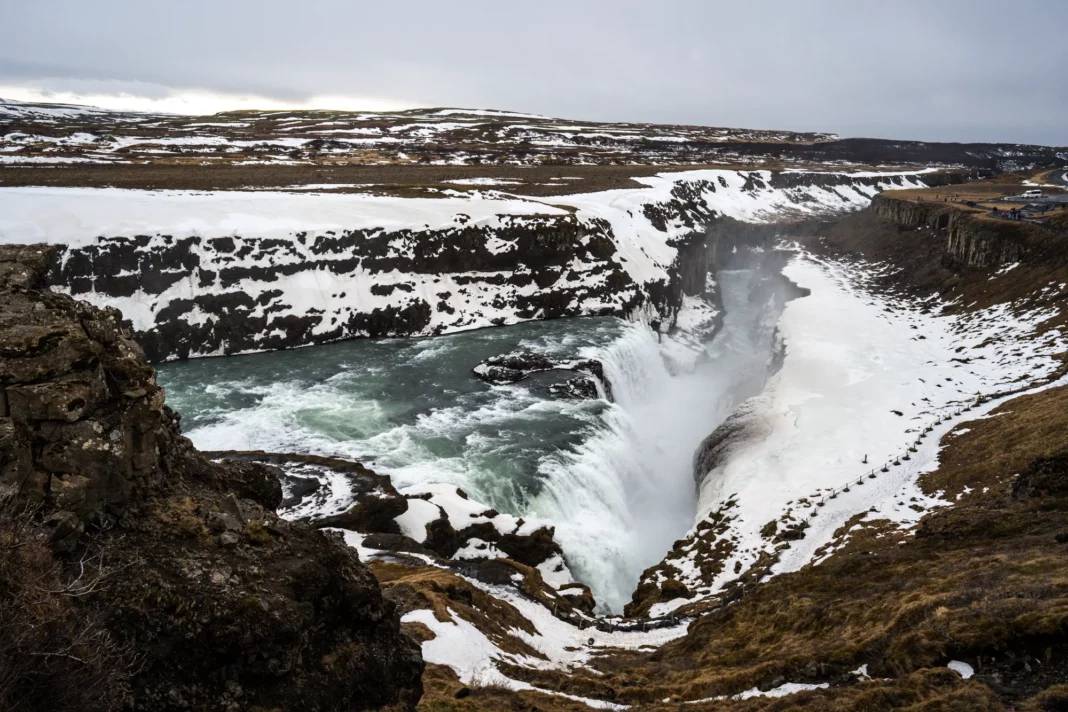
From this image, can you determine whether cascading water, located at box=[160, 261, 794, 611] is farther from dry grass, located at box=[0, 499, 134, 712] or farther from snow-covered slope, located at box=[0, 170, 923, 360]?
dry grass, located at box=[0, 499, 134, 712]

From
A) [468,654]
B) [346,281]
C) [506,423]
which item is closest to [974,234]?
[506,423]

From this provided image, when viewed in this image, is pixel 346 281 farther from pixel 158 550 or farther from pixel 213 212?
pixel 158 550

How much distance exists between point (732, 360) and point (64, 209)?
46.7 m

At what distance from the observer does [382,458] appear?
81.3ft

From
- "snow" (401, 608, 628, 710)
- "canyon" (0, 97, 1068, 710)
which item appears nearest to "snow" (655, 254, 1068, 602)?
"canyon" (0, 97, 1068, 710)

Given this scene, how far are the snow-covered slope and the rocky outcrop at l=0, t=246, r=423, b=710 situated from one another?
31011mm

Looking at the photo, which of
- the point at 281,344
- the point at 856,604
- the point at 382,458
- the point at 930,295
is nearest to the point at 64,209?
the point at 281,344

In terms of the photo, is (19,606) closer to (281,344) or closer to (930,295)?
(281,344)

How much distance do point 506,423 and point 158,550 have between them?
21689 mm

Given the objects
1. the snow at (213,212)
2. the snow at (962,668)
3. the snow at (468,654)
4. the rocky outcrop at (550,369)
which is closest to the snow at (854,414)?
the snow at (468,654)

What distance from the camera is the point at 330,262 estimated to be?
1666 inches

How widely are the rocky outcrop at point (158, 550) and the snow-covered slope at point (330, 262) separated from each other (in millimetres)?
31011

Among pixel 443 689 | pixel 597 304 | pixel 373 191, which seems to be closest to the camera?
pixel 443 689

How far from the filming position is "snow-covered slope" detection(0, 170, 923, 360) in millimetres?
36062
